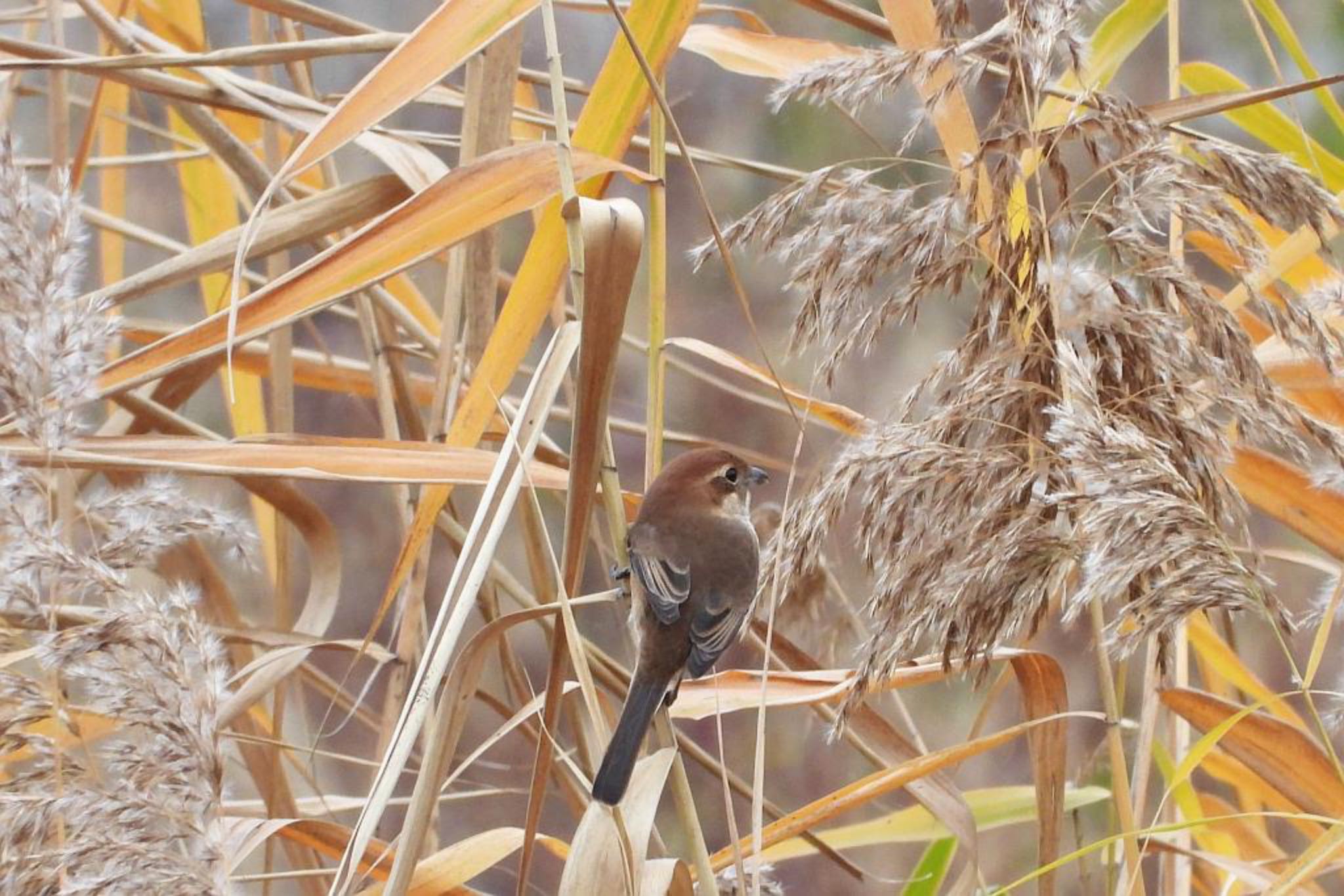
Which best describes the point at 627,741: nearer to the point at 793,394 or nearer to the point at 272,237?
the point at 793,394

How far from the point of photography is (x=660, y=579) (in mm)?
1994

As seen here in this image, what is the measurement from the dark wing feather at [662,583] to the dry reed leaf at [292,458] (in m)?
0.40

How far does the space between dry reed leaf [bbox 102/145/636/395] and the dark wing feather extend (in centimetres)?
58

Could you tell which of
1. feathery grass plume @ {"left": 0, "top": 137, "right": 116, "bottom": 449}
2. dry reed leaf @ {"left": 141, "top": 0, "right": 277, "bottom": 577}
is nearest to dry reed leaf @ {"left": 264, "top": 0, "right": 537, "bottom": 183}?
feathery grass plume @ {"left": 0, "top": 137, "right": 116, "bottom": 449}

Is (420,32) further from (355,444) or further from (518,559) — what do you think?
(518,559)

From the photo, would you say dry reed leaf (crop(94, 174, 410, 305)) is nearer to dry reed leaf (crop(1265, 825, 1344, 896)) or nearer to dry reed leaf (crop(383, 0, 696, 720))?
dry reed leaf (crop(383, 0, 696, 720))

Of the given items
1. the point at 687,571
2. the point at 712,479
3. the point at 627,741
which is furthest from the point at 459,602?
the point at 712,479

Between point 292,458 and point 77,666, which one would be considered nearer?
point 77,666

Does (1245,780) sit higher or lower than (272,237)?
lower

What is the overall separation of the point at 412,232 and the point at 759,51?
2.75 feet

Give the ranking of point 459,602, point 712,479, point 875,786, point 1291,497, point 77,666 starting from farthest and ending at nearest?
1. point 712,479
2. point 1291,497
3. point 875,786
4. point 77,666
5. point 459,602

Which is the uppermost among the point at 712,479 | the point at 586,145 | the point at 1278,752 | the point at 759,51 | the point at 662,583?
the point at 759,51

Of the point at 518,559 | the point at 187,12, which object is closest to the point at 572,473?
the point at 187,12

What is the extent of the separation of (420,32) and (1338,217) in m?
1.04
